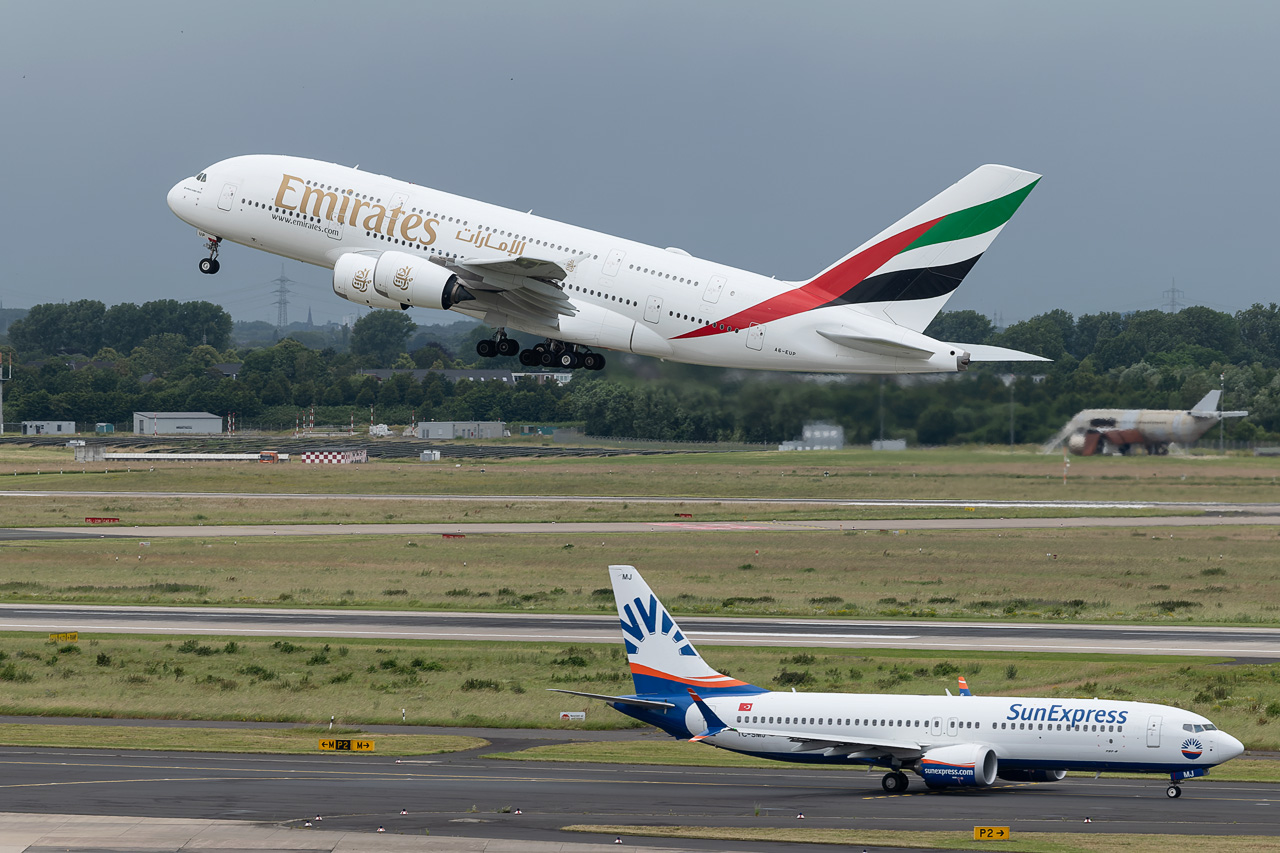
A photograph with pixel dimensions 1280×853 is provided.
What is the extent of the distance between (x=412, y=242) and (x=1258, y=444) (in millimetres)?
41713

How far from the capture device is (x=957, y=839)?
128 feet

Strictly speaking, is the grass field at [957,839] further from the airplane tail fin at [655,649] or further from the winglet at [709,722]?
the airplane tail fin at [655,649]

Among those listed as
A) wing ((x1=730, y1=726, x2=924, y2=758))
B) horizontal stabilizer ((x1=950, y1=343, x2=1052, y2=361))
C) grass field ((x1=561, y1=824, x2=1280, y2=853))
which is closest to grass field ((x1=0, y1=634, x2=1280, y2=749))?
wing ((x1=730, y1=726, x2=924, y2=758))

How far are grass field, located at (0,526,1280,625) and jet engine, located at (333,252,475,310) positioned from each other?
1333 inches

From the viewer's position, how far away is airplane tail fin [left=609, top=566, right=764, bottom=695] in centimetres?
5031

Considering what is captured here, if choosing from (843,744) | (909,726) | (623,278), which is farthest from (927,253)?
(843,744)

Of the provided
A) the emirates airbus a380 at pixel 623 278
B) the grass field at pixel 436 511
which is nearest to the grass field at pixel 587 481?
the grass field at pixel 436 511

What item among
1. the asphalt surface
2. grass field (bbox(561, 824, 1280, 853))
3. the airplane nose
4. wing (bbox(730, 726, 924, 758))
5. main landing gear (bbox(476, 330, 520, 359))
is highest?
the airplane nose

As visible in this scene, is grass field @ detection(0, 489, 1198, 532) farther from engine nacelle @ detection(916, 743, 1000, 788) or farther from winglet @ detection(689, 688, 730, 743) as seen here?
engine nacelle @ detection(916, 743, 1000, 788)

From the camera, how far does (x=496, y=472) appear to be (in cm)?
15962

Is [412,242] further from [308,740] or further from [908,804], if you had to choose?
[908,804]

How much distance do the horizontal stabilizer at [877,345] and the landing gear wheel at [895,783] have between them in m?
13.1

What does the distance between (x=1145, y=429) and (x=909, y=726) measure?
23.1 m

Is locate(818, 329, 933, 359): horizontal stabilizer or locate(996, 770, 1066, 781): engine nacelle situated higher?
locate(818, 329, 933, 359): horizontal stabilizer
